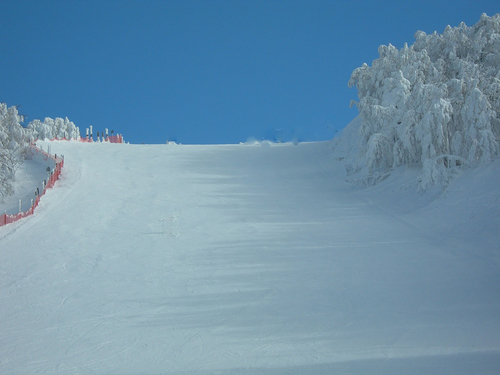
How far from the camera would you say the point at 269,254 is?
12883 mm

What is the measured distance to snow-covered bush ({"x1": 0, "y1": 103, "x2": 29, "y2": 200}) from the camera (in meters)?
20.8

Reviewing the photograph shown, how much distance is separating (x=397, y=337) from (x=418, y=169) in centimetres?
1346

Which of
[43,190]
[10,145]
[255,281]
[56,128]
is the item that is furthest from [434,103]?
[56,128]

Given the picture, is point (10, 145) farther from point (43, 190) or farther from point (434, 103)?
point (434, 103)

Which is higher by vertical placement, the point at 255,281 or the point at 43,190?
the point at 43,190

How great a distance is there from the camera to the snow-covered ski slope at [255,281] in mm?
7645

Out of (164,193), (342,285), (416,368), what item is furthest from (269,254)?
(164,193)

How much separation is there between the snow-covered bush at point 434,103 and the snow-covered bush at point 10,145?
1735cm

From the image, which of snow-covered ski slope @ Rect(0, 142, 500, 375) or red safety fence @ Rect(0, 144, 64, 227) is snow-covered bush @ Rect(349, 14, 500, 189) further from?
red safety fence @ Rect(0, 144, 64, 227)

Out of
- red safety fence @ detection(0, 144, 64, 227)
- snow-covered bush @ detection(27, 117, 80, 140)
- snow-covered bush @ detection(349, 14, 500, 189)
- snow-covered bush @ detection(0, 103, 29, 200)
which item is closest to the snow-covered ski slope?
red safety fence @ detection(0, 144, 64, 227)

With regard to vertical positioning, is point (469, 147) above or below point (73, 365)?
above

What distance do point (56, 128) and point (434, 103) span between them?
55.1 m

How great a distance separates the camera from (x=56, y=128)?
60.6 m

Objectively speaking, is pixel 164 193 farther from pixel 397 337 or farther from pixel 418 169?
pixel 397 337
